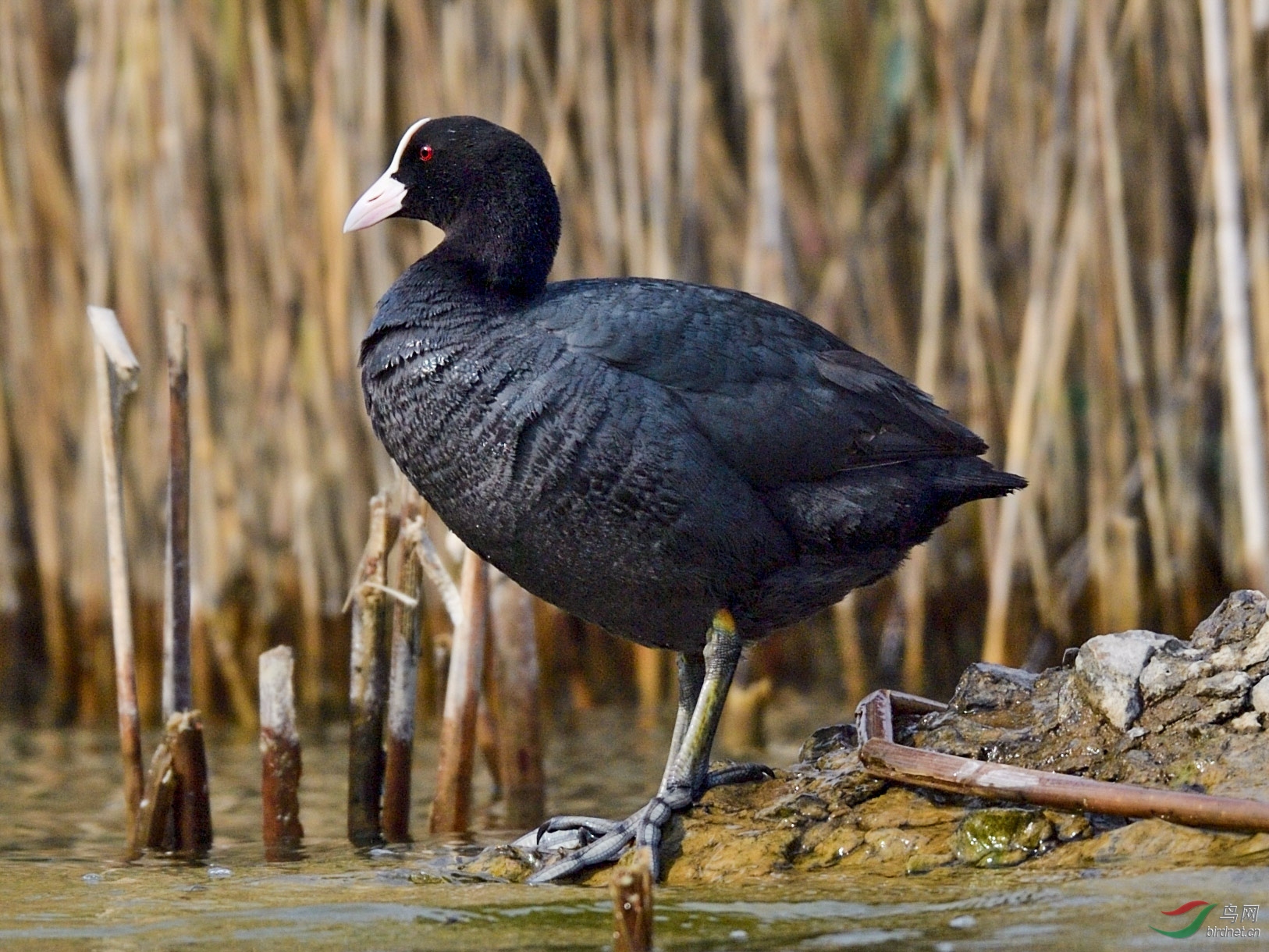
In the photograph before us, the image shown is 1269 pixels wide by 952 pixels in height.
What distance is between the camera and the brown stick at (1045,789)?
2.67m

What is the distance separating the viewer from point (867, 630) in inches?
263

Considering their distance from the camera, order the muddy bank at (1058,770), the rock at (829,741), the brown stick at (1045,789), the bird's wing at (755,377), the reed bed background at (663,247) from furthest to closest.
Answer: the reed bed background at (663,247)
the rock at (829,741)
the bird's wing at (755,377)
the muddy bank at (1058,770)
the brown stick at (1045,789)

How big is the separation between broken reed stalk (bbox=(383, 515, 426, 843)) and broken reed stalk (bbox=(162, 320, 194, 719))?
0.47 metres

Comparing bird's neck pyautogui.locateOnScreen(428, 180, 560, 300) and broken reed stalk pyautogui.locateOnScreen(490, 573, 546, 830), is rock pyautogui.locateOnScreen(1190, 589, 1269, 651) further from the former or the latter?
broken reed stalk pyautogui.locateOnScreen(490, 573, 546, 830)

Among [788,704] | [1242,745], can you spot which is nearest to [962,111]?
[788,704]

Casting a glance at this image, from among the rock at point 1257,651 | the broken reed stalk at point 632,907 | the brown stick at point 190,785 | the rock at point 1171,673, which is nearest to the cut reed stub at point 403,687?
the brown stick at point 190,785

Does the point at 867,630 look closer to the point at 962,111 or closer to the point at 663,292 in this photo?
the point at 962,111

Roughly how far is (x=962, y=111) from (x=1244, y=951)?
12.1ft

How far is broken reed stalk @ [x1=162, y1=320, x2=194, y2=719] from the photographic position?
3.67 m

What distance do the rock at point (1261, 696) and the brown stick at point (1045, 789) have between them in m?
0.29

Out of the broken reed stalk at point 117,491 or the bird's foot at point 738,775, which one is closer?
the bird's foot at point 738,775

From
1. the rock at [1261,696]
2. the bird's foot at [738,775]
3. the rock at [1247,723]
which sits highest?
the rock at [1261,696]

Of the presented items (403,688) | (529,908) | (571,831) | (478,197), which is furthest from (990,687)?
(478,197)

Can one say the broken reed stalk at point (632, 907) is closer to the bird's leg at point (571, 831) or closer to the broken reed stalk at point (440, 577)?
the bird's leg at point (571, 831)
